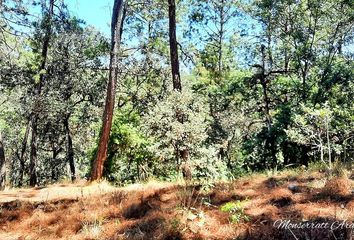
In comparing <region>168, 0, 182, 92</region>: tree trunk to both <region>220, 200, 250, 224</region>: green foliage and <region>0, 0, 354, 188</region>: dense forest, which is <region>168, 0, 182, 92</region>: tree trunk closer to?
<region>0, 0, 354, 188</region>: dense forest

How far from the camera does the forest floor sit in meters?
3.85

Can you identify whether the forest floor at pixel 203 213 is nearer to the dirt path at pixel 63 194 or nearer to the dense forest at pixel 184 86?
the dirt path at pixel 63 194

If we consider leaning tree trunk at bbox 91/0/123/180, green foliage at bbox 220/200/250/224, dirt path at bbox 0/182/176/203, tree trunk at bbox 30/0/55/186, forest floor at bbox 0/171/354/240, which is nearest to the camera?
forest floor at bbox 0/171/354/240

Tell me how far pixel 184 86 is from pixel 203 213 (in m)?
11.5

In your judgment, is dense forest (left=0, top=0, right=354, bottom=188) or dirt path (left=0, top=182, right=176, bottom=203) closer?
dirt path (left=0, top=182, right=176, bottom=203)

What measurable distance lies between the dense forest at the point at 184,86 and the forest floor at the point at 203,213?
15.7 feet

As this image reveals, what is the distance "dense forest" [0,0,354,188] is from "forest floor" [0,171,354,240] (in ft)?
15.7

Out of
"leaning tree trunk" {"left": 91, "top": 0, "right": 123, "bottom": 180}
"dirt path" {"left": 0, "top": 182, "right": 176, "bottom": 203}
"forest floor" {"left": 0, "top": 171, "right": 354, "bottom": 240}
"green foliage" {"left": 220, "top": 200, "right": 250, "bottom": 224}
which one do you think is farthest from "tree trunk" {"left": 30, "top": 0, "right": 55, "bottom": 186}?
"green foliage" {"left": 220, "top": 200, "right": 250, "bottom": 224}

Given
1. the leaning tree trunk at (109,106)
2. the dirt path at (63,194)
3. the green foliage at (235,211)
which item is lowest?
the dirt path at (63,194)

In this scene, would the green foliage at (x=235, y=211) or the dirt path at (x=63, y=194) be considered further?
the dirt path at (x=63, y=194)

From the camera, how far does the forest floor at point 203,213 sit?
12.6ft

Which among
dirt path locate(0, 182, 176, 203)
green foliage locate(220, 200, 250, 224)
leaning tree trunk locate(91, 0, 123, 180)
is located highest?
leaning tree trunk locate(91, 0, 123, 180)

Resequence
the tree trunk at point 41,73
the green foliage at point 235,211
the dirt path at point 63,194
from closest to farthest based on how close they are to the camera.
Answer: the green foliage at point 235,211, the dirt path at point 63,194, the tree trunk at point 41,73

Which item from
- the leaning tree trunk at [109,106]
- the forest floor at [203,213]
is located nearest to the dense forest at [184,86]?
the leaning tree trunk at [109,106]
